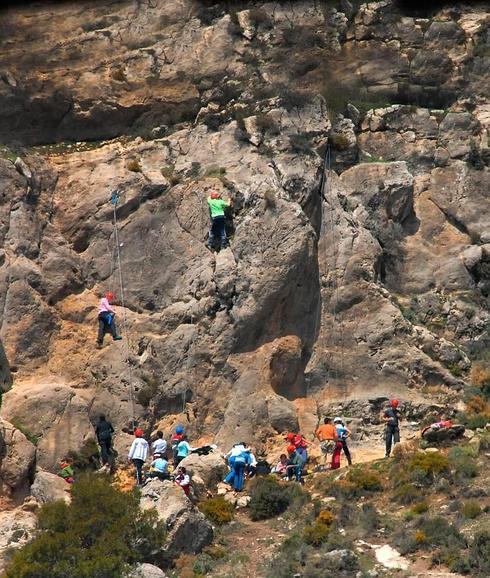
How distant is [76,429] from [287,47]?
1415cm

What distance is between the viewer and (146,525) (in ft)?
90.3

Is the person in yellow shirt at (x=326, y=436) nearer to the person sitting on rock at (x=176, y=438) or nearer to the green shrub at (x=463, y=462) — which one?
the green shrub at (x=463, y=462)

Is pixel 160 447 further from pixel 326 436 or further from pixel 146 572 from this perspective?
pixel 146 572

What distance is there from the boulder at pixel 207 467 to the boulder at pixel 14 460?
12.0 feet

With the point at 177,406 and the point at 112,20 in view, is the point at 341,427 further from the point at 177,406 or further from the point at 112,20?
the point at 112,20

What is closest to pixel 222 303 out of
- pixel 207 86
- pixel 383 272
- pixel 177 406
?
pixel 177 406

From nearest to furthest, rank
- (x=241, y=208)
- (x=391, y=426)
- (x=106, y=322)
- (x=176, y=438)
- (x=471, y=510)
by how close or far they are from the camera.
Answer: (x=471, y=510)
(x=391, y=426)
(x=176, y=438)
(x=106, y=322)
(x=241, y=208)

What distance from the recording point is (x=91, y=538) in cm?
2722

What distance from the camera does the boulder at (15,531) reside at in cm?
2808

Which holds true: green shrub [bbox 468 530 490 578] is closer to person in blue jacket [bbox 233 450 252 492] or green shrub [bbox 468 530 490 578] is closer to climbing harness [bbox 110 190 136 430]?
person in blue jacket [bbox 233 450 252 492]

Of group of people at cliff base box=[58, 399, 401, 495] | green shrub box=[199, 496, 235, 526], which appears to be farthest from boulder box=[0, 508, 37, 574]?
green shrub box=[199, 496, 235, 526]

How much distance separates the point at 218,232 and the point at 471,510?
461 inches

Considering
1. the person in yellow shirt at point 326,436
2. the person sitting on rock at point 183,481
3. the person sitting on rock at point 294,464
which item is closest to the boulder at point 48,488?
the person sitting on rock at point 183,481

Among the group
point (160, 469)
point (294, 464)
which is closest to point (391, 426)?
point (294, 464)
